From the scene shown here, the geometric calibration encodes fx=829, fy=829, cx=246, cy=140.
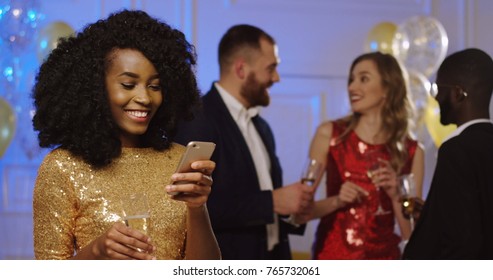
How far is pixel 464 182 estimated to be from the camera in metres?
2.89

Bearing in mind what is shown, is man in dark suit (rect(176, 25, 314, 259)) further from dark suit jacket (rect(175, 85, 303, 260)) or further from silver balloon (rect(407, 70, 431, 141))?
silver balloon (rect(407, 70, 431, 141))

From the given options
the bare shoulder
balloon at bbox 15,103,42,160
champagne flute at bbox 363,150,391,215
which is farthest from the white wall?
champagne flute at bbox 363,150,391,215

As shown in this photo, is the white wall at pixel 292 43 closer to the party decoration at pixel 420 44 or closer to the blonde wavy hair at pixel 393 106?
the party decoration at pixel 420 44

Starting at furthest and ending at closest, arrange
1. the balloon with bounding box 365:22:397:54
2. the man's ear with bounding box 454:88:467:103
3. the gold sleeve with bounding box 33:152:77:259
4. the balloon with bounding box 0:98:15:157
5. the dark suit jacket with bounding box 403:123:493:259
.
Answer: the balloon with bounding box 365:22:397:54 < the balloon with bounding box 0:98:15:157 < the man's ear with bounding box 454:88:467:103 < the dark suit jacket with bounding box 403:123:493:259 < the gold sleeve with bounding box 33:152:77:259

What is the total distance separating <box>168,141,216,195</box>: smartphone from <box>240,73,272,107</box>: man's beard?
219cm

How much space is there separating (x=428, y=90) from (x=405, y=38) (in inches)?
16.4

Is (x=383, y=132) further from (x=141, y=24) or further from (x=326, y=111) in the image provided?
(x=141, y=24)

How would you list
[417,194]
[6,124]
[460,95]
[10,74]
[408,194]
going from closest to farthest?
[460,95]
[408,194]
[417,194]
[6,124]
[10,74]

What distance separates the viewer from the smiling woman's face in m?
2.31

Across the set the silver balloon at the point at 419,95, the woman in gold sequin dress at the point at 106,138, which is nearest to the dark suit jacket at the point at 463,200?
the woman in gold sequin dress at the point at 106,138

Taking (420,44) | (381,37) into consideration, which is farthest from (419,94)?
(381,37)

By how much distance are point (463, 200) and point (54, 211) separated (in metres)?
1.43

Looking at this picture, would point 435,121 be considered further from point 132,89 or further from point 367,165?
point 132,89

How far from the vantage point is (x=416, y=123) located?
5.23 metres
